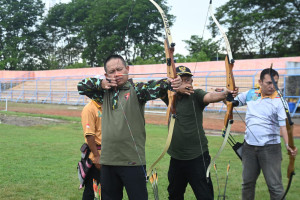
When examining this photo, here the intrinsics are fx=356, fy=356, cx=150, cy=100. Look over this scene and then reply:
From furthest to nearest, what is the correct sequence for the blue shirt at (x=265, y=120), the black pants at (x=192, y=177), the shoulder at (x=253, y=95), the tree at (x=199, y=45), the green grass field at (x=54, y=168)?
1. the green grass field at (x=54, y=168)
2. the tree at (x=199, y=45)
3. the shoulder at (x=253, y=95)
4. the blue shirt at (x=265, y=120)
5. the black pants at (x=192, y=177)

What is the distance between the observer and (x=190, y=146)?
12.0 ft

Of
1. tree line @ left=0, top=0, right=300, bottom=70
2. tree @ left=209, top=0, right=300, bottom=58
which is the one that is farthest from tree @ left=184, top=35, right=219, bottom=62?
tree @ left=209, top=0, right=300, bottom=58

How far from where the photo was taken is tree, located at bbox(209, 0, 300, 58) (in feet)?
74.0

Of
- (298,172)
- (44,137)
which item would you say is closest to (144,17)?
(298,172)

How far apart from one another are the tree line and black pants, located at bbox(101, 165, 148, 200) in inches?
57.1

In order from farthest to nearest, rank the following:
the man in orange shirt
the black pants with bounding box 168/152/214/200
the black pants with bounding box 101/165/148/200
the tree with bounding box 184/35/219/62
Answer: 1. the tree with bounding box 184/35/219/62
2. the man in orange shirt
3. the black pants with bounding box 168/152/214/200
4. the black pants with bounding box 101/165/148/200

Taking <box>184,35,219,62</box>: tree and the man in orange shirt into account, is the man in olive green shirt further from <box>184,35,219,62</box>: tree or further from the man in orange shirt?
<box>184,35,219,62</box>: tree

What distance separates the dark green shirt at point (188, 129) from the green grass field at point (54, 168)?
1.62 meters

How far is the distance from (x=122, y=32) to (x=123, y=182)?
6.60 feet

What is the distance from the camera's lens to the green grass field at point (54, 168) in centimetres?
519

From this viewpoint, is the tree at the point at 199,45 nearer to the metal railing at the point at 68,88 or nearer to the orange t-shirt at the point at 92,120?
the orange t-shirt at the point at 92,120

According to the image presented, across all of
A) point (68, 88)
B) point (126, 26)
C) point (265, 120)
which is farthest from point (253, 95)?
point (68, 88)

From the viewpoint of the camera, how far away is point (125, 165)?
2.93 metres

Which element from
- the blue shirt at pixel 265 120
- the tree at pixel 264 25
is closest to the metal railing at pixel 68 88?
the tree at pixel 264 25
